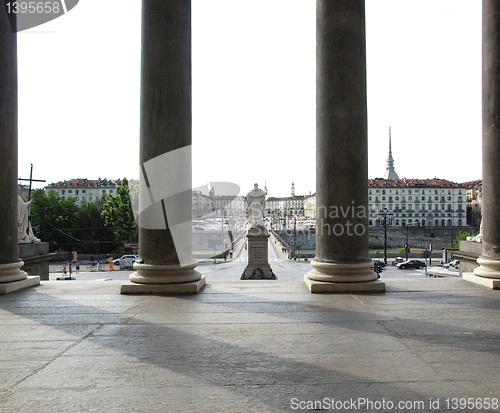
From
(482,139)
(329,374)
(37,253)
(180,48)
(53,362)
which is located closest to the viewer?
(329,374)

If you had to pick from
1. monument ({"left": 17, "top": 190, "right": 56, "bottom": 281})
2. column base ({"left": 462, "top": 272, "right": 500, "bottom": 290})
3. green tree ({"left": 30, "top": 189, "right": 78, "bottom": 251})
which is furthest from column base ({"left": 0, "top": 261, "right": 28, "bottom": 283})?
green tree ({"left": 30, "top": 189, "right": 78, "bottom": 251})

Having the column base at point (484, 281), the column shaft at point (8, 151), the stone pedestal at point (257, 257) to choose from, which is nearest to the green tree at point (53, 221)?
the stone pedestal at point (257, 257)

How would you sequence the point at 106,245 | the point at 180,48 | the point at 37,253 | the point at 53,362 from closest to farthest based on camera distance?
the point at 53,362 → the point at 180,48 → the point at 37,253 → the point at 106,245

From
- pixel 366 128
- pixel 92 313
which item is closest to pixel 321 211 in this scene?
pixel 366 128

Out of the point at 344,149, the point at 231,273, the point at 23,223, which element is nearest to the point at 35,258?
the point at 23,223

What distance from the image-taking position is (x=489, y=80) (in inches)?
584

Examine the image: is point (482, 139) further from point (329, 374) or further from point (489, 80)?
point (329, 374)

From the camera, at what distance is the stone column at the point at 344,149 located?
14008 mm

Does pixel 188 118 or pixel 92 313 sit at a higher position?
pixel 188 118

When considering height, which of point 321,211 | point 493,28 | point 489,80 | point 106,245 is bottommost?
point 106,245

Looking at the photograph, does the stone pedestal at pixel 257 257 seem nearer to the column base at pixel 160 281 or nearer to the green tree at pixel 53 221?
the column base at pixel 160 281

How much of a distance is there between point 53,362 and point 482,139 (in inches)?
562

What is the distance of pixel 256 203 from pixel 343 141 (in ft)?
92.5

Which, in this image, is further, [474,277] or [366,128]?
[474,277]
